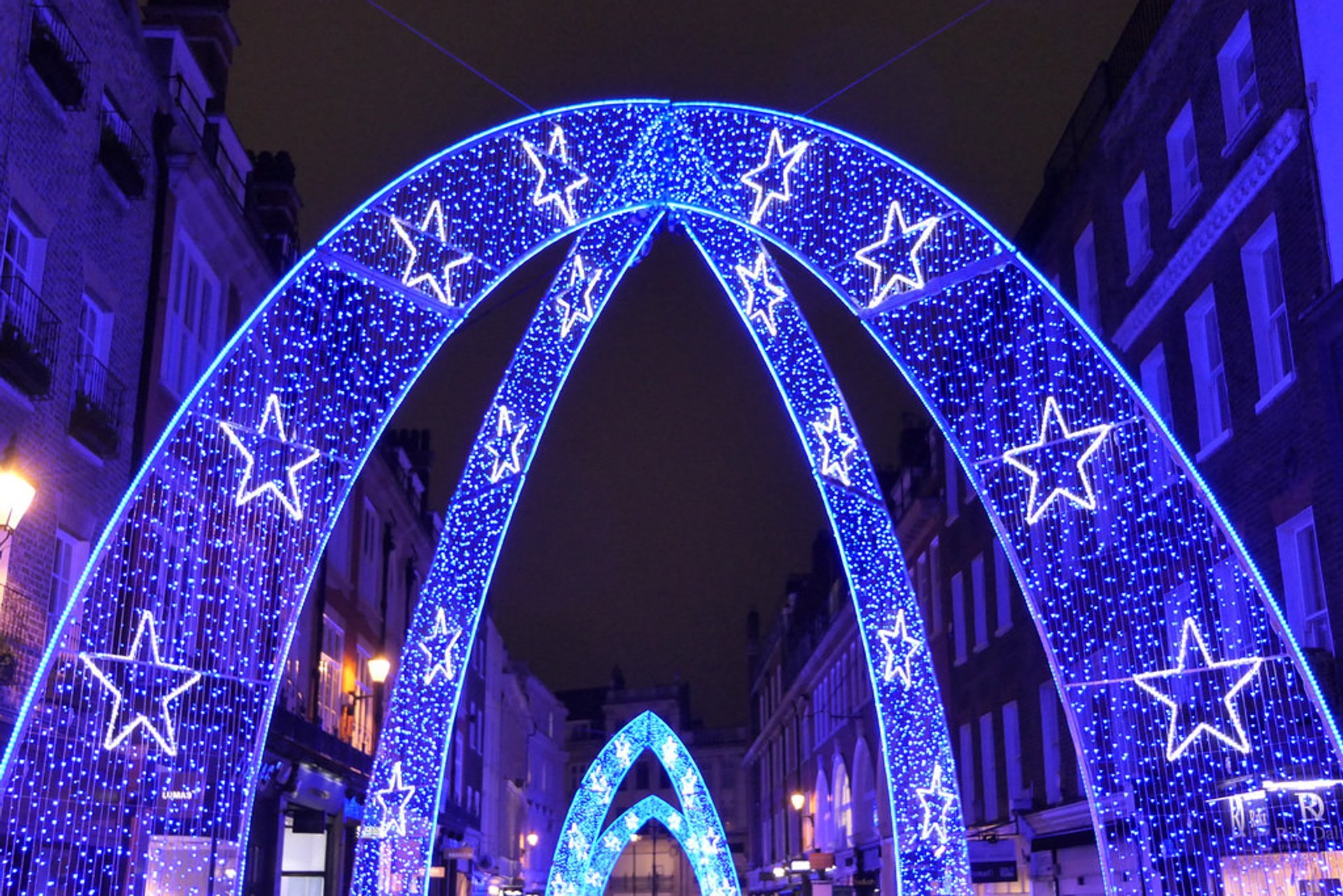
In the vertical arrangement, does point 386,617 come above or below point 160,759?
above

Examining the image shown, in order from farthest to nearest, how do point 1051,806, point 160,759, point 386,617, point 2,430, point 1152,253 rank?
point 386,617
point 1051,806
point 1152,253
point 2,430
point 160,759

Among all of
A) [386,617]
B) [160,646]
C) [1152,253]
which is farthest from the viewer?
[386,617]

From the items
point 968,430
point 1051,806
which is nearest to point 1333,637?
point 968,430

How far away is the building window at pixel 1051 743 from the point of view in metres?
24.6

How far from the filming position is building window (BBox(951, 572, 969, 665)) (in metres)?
31.5

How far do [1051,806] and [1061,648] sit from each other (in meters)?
11.1

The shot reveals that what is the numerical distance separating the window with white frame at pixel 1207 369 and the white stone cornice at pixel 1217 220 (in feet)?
1.82

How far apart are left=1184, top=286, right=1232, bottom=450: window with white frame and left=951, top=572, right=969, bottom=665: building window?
13726 millimetres

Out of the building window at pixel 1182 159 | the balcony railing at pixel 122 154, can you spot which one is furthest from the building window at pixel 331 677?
the building window at pixel 1182 159

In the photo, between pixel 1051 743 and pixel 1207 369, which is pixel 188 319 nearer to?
pixel 1207 369

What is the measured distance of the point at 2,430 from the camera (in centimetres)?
1402

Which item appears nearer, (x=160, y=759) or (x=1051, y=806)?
(x=160, y=759)

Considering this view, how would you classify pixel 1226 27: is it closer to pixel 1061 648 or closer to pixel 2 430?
pixel 1061 648

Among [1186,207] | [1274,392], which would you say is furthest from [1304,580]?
[1186,207]
